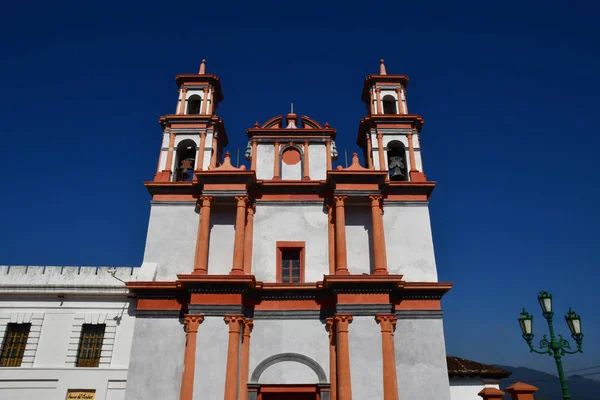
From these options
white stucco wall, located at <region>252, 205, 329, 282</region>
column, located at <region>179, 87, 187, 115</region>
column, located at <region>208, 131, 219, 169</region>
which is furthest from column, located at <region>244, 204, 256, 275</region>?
column, located at <region>179, 87, 187, 115</region>

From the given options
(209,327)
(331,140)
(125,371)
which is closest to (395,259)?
(331,140)

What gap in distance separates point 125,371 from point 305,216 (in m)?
8.83

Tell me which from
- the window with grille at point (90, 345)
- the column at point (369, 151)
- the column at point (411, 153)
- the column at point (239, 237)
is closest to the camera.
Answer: the column at point (239, 237)

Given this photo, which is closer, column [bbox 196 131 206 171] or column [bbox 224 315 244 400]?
column [bbox 224 315 244 400]

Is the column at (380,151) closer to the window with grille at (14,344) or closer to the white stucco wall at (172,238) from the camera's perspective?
the white stucco wall at (172,238)

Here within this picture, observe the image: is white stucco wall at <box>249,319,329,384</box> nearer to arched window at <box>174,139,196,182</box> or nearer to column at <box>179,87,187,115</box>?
arched window at <box>174,139,196,182</box>

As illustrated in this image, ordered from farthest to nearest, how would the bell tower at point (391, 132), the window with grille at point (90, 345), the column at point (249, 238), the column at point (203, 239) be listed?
the bell tower at point (391, 132)
the column at point (249, 238)
the window with grille at point (90, 345)
the column at point (203, 239)

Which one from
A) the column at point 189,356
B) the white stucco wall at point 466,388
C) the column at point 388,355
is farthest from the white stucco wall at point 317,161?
the white stucco wall at point 466,388

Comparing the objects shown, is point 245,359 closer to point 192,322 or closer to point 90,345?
point 192,322

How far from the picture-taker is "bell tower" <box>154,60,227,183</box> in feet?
70.4

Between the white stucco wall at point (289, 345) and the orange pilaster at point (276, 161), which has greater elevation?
the orange pilaster at point (276, 161)

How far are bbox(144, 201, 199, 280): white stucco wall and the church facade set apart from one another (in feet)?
0.18

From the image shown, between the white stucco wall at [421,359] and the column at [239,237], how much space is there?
20.1 ft

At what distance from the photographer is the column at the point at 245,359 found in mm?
16750
